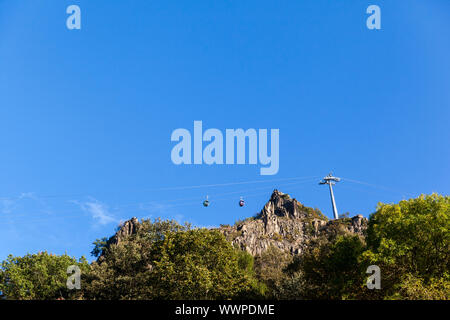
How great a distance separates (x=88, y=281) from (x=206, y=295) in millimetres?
27367

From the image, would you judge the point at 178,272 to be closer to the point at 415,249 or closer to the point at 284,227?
the point at 415,249

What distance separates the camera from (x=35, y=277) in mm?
56562

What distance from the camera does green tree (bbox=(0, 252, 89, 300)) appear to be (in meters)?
54.9

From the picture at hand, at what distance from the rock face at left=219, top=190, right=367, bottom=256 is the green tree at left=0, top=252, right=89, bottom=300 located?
71777mm

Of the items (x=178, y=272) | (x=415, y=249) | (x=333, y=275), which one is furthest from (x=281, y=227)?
(x=415, y=249)

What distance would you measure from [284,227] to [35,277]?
11956 cm

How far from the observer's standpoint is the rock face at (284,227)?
134250 mm

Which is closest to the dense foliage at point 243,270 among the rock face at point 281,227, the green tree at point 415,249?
the green tree at point 415,249

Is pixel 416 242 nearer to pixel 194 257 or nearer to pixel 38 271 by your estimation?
pixel 194 257

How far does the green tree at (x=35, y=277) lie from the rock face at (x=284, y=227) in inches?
2826

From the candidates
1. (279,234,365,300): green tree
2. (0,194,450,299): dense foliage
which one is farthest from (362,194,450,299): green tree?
(279,234,365,300): green tree

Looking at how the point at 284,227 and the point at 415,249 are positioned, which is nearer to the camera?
the point at 415,249
